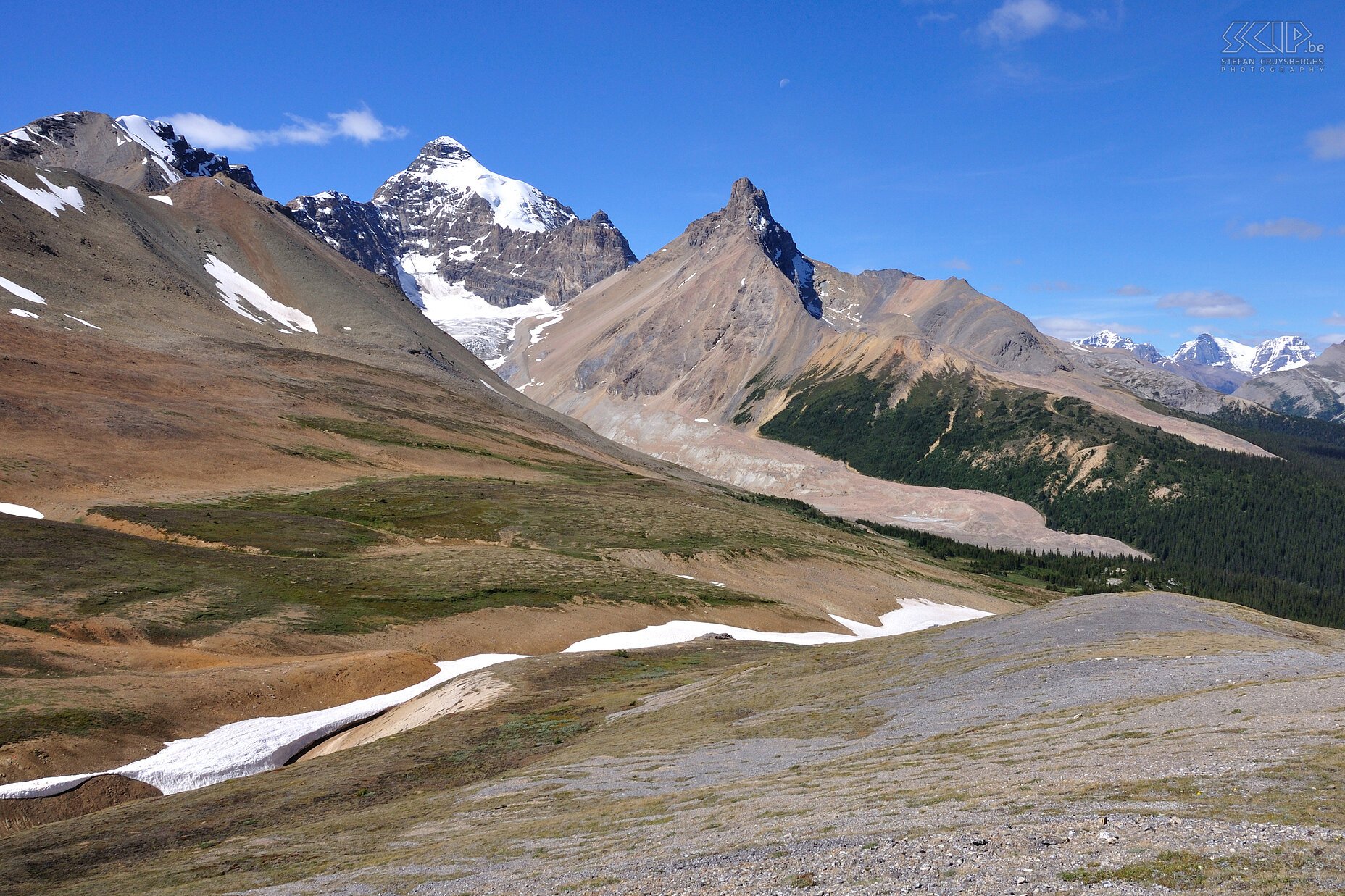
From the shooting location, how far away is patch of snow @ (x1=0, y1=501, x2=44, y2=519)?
230 feet

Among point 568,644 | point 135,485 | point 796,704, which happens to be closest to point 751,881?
point 796,704

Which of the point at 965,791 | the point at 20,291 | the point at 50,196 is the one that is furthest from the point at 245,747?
the point at 50,196

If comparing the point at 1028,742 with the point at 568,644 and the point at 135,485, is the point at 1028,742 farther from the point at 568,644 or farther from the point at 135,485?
the point at 135,485

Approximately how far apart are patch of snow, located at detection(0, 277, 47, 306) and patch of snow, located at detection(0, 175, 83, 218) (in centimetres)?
3551

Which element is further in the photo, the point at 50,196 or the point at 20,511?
the point at 50,196

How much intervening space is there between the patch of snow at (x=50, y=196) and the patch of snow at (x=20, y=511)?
122m

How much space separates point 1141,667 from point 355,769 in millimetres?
28544

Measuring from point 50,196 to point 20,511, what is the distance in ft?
433

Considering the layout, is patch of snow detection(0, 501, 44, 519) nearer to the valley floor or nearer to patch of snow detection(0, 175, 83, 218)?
the valley floor

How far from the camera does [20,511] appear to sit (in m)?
70.9

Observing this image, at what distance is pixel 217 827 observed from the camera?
26469mm

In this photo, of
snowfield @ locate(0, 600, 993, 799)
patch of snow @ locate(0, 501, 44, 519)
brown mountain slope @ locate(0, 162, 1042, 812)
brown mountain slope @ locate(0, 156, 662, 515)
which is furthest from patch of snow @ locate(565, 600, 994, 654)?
brown mountain slope @ locate(0, 156, 662, 515)

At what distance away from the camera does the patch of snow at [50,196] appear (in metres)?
163

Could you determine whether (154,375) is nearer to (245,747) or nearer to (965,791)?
(245,747)
